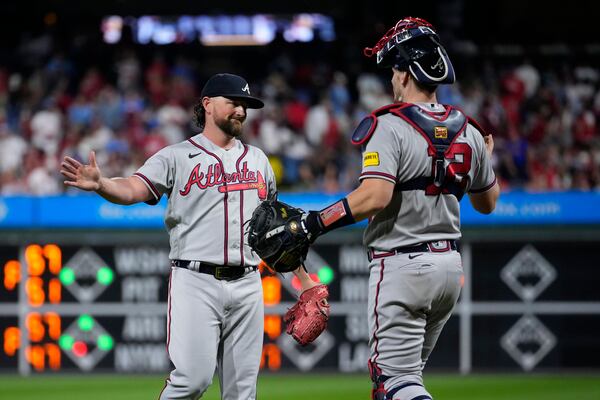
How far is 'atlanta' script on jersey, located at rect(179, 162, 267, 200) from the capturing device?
5.44 m

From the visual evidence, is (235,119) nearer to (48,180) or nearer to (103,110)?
(48,180)

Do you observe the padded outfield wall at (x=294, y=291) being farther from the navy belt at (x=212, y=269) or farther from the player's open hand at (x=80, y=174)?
the player's open hand at (x=80, y=174)

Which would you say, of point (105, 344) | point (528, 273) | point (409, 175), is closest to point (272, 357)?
point (105, 344)

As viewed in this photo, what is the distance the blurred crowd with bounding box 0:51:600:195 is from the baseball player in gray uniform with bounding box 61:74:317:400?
6.31 meters

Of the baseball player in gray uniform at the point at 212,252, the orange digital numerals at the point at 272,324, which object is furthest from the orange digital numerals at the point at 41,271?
the baseball player in gray uniform at the point at 212,252

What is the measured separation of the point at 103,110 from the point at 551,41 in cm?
761

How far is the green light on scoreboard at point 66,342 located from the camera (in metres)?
10.5

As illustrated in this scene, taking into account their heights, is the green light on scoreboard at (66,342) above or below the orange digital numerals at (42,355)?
above

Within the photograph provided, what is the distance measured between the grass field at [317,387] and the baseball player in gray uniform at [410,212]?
4.68 m

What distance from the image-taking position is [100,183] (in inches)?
197

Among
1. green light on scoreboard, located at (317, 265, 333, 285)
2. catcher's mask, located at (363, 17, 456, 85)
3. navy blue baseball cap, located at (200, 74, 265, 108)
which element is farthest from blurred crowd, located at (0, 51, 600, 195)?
catcher's mask, located at (363, 17, 456, 85)

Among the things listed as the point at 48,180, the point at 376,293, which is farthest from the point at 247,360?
the point at 48,180

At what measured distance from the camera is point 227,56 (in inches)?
666

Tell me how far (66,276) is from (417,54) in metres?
6.65
